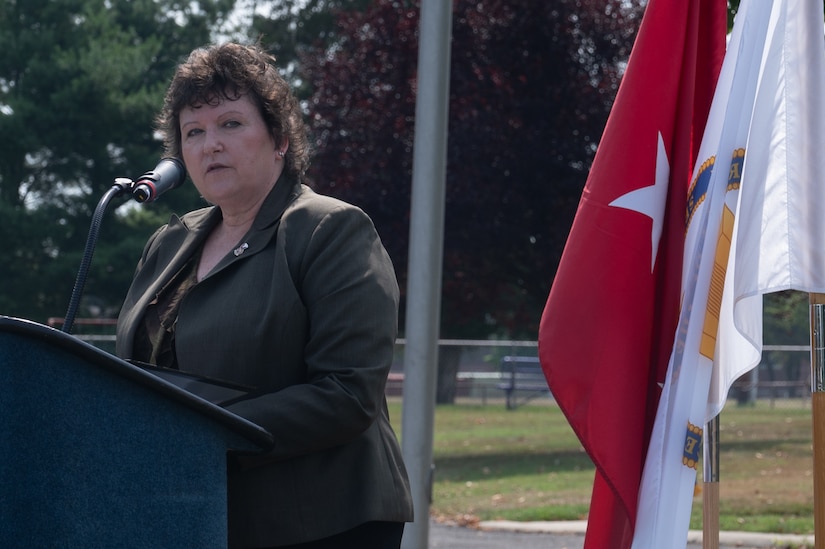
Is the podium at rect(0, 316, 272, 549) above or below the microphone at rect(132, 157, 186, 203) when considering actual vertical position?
below

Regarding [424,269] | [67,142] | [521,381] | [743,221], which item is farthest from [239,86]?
[67,142]

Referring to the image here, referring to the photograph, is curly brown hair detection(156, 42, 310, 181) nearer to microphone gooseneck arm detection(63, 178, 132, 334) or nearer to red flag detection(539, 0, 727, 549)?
microphone gooseneck arm detection(63, 178, 132, 334)

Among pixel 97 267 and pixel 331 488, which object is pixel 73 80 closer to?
pixel 97 267

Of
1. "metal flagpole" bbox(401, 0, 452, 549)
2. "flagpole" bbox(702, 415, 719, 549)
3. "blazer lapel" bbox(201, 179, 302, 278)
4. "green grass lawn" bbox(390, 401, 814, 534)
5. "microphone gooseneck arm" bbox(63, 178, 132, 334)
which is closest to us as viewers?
"microphone gooseneck arm" bbox(63, 178, 132, 334)

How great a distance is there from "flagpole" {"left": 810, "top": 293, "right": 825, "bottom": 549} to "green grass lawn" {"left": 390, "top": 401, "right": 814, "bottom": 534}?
21.2ft

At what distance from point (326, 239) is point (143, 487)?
0.86 metres

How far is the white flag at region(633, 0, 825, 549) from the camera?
305 centimetres

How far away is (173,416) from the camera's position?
83.8 inches

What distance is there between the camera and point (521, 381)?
27.7 meters

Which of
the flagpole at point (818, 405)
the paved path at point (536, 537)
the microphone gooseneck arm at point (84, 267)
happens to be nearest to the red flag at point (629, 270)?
the flagpole at point (818, 405)

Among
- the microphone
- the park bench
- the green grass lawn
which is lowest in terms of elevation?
the park bench

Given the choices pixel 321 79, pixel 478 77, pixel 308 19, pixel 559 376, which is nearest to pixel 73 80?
pixel 308 19

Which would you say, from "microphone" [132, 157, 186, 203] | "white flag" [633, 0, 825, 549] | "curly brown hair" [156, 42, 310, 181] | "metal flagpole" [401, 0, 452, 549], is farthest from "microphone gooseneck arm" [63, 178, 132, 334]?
"metal flagpole" [401, 0, 452, 549]

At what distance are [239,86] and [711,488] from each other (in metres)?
1.64
